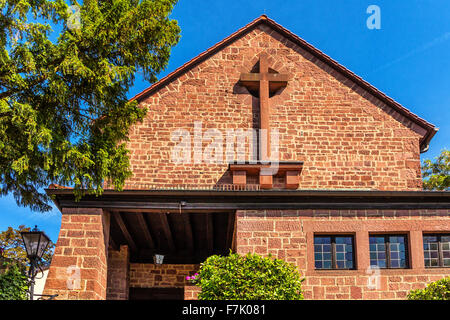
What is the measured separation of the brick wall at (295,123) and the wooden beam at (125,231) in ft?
3.21

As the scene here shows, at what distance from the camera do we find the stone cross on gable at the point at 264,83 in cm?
1492

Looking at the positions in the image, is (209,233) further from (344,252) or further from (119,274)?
(344,252)

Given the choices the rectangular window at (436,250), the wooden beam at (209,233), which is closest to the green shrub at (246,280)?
the wooden beam at (209,233)

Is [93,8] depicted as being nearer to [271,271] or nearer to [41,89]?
[41,89]

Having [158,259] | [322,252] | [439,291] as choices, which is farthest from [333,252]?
[158,259]

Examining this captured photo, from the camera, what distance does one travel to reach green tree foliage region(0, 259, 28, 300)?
1094 cm

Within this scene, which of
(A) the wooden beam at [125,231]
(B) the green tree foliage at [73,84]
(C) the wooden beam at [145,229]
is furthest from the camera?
(C) the wooden beam at [145,229]

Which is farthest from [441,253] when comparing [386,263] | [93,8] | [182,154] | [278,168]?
[93,8]

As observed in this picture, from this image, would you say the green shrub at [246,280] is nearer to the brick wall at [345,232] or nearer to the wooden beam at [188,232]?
the brick wall at [345,232]

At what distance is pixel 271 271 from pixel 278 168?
3.96 m

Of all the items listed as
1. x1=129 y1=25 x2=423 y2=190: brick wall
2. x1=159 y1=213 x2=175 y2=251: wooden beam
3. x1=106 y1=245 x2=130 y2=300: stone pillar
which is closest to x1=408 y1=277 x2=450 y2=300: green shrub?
x1=129 y1=25 x2=423 y2=190: brick wall

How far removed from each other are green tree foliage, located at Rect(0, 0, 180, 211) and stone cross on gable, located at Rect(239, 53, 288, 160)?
4080 mm

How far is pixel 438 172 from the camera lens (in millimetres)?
26031

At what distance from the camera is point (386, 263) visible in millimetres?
13031
